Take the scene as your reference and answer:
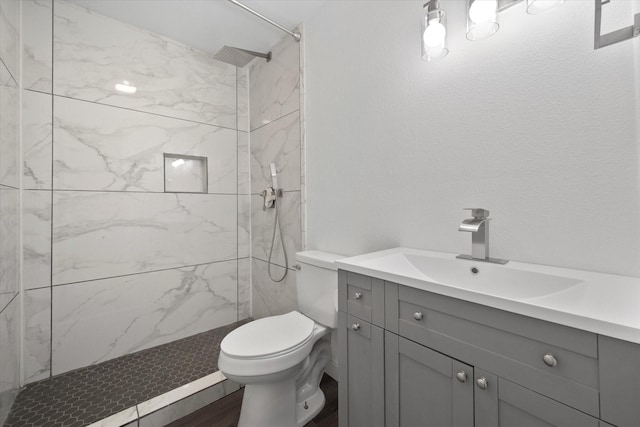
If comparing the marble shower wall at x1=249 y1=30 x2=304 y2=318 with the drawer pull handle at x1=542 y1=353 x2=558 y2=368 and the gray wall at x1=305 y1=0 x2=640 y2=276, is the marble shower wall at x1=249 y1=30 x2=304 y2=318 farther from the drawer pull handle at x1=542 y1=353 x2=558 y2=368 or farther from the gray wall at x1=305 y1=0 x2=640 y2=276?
the drawer pull handle at x1=542 y1=353 x2=558 y2=368

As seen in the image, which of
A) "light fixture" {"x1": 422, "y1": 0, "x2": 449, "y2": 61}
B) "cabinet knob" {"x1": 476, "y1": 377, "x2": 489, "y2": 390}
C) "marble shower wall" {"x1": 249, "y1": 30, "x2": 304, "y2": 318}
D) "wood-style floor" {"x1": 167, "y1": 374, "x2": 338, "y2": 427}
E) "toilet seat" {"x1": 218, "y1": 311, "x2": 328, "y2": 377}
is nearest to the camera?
"cabinet knob" {"x1": 476, "y1": 377, "x2": 489, "y2": 390}

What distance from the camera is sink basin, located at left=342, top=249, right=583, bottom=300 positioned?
82 cm

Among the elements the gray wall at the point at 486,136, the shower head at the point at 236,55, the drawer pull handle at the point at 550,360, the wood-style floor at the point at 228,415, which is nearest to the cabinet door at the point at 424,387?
the drawer pull handle at the point at 550,360

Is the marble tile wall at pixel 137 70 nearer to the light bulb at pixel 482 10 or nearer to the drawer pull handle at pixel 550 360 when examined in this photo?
the light bulb at pixel 482 10

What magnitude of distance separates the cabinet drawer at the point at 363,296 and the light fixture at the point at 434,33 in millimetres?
989

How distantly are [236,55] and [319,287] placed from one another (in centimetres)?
191

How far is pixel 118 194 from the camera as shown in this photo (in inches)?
73.5

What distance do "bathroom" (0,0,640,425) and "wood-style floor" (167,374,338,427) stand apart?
91 mm

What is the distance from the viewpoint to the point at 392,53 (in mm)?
1368

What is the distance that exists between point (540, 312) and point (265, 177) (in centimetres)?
200

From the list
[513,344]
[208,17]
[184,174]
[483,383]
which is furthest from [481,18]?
[184,174]

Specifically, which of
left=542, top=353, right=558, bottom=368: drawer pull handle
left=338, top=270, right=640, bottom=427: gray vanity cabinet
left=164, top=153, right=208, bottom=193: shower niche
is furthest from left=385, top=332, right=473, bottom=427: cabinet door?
left=164, top=153, right=208, bottom=193: shower niche

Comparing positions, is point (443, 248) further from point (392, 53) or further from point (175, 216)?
point (175, 216)

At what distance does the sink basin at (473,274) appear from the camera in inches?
32.2
